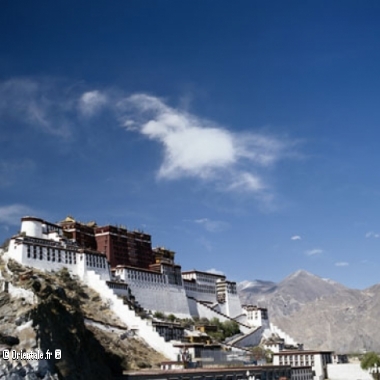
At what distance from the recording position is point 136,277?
281 feet

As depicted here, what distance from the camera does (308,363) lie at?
265 feet

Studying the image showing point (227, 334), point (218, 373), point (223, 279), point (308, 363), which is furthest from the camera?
point (223, 279)

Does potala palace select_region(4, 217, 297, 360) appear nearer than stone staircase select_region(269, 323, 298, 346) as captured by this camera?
Yes

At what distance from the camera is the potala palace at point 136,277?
73.8 metres

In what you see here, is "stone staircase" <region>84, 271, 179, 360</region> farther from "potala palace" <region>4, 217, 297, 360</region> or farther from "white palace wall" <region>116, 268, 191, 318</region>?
"white palace wall" <region>116, 268, 191, 318</region>

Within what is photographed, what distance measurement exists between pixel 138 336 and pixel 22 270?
1563 centimetres

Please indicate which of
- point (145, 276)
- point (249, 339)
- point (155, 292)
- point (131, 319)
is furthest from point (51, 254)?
point (249, 339)

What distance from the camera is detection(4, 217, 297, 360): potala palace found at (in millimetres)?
73750

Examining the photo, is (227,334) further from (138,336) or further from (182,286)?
(138,336)

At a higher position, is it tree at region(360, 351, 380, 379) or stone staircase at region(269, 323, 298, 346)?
stone staircase at region(269, 323, 298, 346)

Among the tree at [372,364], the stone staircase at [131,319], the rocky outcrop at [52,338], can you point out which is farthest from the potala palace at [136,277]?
the tree at [372,364]

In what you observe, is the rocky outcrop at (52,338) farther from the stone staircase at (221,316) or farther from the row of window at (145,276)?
the stone staircase at (221,316)

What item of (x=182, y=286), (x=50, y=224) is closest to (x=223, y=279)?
(x=182, y=286)

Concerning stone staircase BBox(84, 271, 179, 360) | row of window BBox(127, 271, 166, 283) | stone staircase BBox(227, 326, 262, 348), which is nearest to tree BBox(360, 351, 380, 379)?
stone staircase BBox(227, 326, 262, 348)
